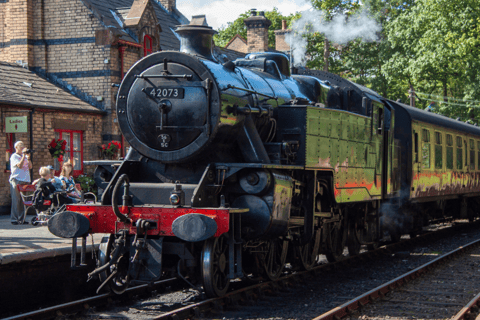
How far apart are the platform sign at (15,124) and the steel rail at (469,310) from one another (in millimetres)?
10026

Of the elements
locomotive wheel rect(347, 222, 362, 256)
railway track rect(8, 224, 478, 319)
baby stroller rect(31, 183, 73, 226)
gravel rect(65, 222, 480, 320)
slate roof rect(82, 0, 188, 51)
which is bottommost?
gravel rect(65, 222, 480, 320)

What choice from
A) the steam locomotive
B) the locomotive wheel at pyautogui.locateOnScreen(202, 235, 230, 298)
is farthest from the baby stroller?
the locomotive wheel at pyautogui.locateOnScreen(202, 235, 230, 298)

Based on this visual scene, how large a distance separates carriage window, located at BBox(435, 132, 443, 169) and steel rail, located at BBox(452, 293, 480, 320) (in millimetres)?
7491

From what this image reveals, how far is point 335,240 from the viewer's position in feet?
31.3

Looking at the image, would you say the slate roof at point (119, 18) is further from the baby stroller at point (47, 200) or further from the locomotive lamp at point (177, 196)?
the locomotive lamp at point (177, 196)

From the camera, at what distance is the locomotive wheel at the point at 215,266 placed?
20.5 feet

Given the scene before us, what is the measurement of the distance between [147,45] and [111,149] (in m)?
4.04

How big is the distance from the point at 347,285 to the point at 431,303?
4.39ft

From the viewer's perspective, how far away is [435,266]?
971 centimetres

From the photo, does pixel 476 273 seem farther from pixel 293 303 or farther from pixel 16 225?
pixel 16 225

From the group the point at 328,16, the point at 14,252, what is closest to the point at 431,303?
the point at 14,252

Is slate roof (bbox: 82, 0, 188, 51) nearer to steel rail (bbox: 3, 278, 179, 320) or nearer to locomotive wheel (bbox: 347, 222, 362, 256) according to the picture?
locomotive wheel (bbox: 347, 222, 362, 256)

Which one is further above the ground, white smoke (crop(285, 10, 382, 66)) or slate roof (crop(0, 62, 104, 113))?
white smoke (crop(285, 10, 382, 66))

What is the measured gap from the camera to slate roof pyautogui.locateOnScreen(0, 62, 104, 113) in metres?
14.6
